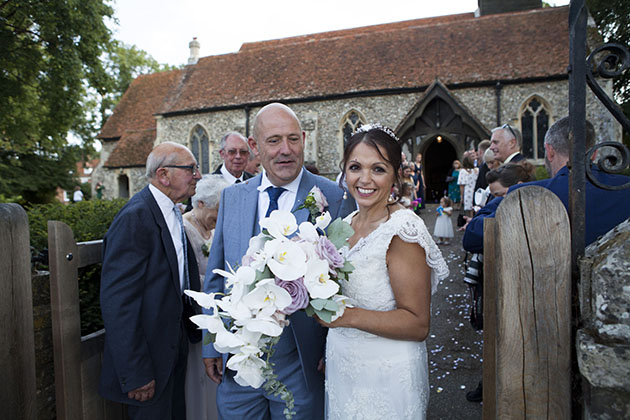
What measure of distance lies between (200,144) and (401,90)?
12.1m

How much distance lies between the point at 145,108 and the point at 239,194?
30371 mm

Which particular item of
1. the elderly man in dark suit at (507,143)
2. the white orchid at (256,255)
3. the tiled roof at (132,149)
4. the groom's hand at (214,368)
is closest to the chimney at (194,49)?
the tiled roof at (132,149)

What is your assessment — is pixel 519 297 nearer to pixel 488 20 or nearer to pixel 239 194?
pixel 239 194

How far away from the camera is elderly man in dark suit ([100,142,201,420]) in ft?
7.99

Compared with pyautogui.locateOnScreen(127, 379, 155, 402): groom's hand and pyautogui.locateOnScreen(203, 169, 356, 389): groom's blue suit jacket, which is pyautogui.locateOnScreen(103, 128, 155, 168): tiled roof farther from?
pyautogui.locateOnScreen(127, 379, 155, 402): groom's hand

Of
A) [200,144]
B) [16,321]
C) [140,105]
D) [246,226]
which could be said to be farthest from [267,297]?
[140,105]

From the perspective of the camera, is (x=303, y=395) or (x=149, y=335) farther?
(x=149, y=335)

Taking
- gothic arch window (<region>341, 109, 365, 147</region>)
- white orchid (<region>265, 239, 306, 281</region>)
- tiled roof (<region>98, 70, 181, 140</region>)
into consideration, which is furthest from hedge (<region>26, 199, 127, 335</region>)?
tiled roof (<region>98, 70, 181, 140</region>)

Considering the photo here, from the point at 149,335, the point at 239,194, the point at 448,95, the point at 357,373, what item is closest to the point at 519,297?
the point at 357,373

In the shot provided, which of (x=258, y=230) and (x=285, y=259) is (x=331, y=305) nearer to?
(x=285, y=259)

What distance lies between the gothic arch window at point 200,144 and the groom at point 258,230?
22.4 metres

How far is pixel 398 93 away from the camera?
19.8 metres

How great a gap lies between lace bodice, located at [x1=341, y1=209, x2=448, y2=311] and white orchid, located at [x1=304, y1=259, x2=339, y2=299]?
1.55 feet

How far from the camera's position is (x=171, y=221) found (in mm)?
2914
